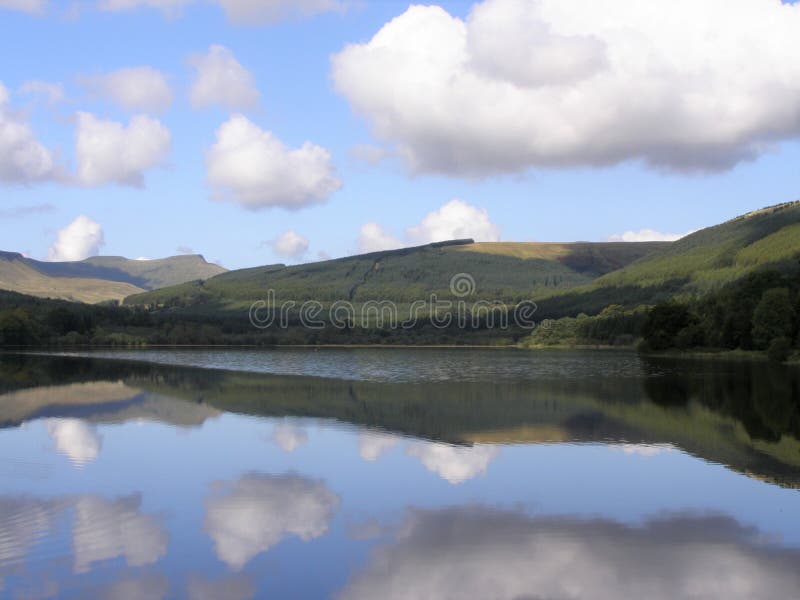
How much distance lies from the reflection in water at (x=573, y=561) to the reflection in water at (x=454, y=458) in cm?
423

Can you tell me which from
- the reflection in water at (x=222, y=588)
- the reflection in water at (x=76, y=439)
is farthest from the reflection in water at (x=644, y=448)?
the reflection in water at (x=76, y=439)

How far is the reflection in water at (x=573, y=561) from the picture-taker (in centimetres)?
1166

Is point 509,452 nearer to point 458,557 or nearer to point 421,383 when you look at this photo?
point 458,557

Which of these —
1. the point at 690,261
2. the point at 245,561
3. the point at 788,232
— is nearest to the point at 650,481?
the point at 245,561

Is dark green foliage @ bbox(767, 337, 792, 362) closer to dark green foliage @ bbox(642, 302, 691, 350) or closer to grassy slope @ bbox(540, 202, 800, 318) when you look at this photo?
dark green foliage @ bbox(642, 302, 691, 350)

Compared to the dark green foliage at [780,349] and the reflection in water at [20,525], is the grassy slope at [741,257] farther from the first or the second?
the reflection in water at [20,525]

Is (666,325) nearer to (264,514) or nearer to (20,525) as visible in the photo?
(264,514)

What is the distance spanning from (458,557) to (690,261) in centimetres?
19812

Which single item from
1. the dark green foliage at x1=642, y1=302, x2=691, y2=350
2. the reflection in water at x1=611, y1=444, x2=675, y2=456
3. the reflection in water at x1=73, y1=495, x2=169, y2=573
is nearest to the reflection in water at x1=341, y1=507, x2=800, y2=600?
the reflection in water at x1=73, y1=495, x2=169, y2=573

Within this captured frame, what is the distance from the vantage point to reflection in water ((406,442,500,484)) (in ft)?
65.4

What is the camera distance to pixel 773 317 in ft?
243

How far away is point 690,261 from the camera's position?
198750 millimetres

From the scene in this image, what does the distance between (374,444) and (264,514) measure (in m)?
9.09

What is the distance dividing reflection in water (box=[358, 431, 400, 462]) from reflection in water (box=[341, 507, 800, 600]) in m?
7.22
